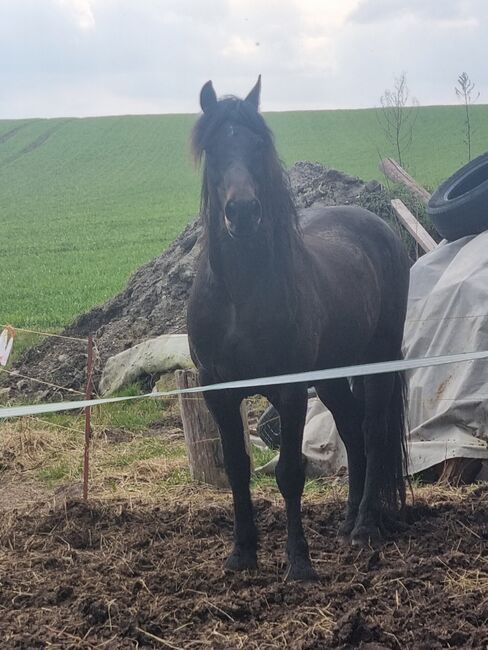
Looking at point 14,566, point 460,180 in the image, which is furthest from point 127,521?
point 460,180

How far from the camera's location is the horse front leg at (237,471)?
4.54 m

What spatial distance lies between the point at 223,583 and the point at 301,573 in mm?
411

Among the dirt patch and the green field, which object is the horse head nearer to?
the dirt patch

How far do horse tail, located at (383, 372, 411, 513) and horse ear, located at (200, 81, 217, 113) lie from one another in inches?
91.7

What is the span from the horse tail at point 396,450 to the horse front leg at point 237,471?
1.17m

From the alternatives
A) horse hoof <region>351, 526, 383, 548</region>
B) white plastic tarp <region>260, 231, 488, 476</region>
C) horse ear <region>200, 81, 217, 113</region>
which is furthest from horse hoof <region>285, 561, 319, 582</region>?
horse ear <region>200, 81, 217, 113</region>

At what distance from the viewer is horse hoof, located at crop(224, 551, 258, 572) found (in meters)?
4.51

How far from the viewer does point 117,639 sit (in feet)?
12.0

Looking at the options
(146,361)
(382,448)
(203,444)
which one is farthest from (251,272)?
(146,361)

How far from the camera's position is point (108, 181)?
49.2 meters

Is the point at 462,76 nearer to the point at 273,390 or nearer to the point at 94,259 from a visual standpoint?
the point at 273,390

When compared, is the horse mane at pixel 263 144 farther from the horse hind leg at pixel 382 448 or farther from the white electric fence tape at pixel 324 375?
the horse hind leg at pixel 382 448

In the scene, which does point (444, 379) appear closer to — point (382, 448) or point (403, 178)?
point (382, 448)

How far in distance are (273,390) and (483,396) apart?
2554mm
